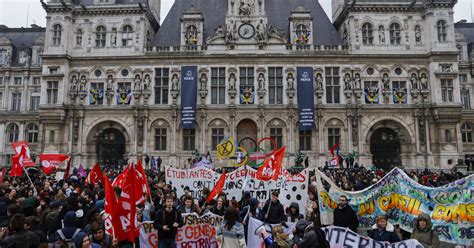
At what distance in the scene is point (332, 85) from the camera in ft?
120

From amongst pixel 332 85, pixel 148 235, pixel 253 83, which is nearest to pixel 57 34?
pixel 253 83

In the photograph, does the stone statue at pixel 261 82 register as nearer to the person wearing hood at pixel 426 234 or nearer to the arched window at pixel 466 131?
the arched window at pixel 466 131

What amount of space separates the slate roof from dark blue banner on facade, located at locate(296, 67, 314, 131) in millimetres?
4645

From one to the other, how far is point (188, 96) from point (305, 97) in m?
11.5

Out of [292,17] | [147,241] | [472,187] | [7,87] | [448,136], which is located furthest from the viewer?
[7,87]

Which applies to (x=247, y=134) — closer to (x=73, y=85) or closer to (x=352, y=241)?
(x=73, y=85)

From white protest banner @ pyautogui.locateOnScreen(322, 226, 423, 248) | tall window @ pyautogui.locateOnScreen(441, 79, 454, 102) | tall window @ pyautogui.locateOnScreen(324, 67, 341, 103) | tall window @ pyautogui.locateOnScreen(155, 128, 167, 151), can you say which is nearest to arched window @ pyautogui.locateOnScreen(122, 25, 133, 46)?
tall window @ pyautogui.locateOnScreen(155, 128, 167, 151)

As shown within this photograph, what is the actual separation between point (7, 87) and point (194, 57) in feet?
84.1

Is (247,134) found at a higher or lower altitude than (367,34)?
lower

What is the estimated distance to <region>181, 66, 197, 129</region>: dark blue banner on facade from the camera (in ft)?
116

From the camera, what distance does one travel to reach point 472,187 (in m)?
8.66

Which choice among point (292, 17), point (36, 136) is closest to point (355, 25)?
point (292, 17)

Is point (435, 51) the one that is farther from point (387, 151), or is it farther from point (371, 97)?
point (387, 151)

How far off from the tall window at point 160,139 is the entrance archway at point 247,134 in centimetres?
746
